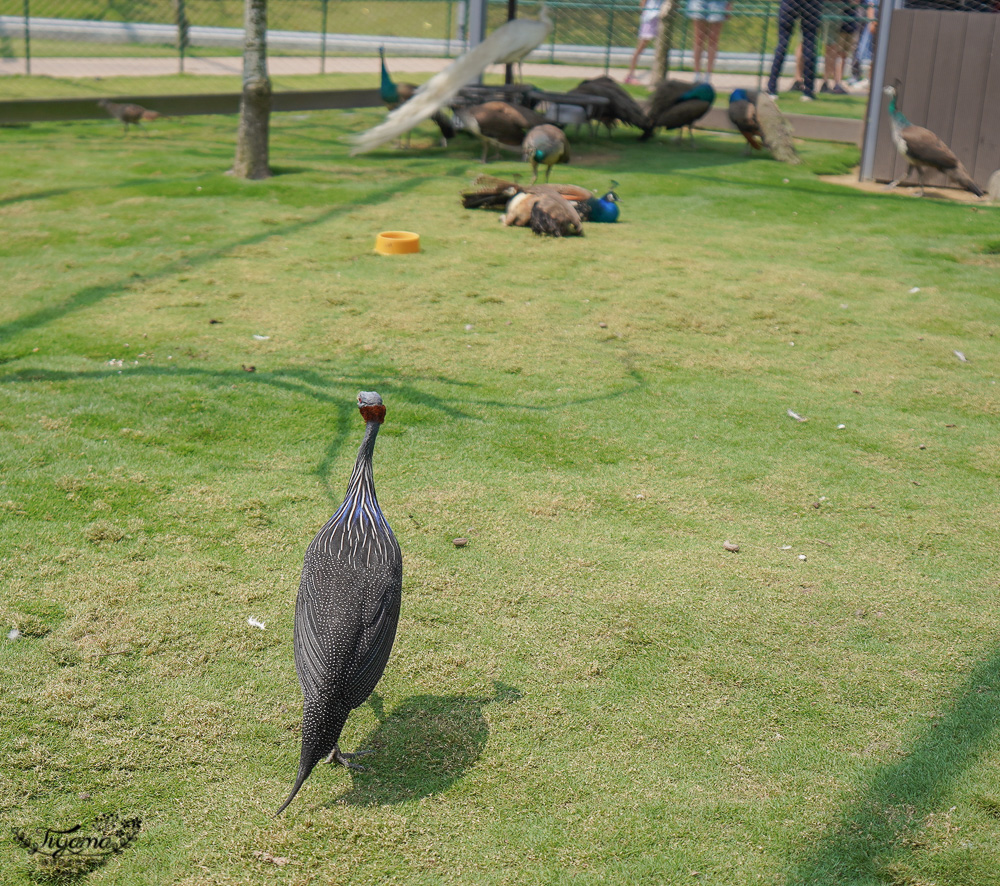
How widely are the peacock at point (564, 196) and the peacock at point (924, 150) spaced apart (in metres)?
3.76

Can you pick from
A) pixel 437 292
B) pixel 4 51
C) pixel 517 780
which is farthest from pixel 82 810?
pixel 4 51

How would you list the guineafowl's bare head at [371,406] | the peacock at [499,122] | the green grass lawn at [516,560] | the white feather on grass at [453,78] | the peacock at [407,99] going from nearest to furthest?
the green grass lawn at [516,560]
the guineafowl's bare head at [371,406]
the white feather on grass at [453,78]
the peacock at [499,122]
the peacock at [407,99]

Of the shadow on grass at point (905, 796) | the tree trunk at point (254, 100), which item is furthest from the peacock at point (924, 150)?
the shadow on grass at point (905, 796)

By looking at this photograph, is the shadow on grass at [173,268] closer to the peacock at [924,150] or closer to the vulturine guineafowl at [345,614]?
the vulturine guineafowl at [345,614]

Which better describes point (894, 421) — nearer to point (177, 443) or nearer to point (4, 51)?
point (177, 443)

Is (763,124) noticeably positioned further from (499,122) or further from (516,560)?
(516,560)

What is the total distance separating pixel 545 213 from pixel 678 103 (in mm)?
6352

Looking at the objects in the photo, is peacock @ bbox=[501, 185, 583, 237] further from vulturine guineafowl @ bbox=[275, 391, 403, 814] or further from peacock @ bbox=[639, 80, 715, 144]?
vulturine guineafowl @ bbox=[275, 391, 403, 814]

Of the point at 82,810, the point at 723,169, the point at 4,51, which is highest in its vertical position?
the point at 4,51

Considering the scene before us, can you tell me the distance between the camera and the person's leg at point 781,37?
15.6 meters

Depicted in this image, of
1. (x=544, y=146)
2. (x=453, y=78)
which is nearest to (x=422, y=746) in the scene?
(x=453, y=78)

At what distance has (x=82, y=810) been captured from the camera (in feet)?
8.45

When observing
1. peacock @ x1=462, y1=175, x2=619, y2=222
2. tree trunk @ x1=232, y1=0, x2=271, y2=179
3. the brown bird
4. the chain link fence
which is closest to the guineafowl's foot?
peacock @ x1=462, y1=175, x2=619, y2=222

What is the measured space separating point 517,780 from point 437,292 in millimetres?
4900
